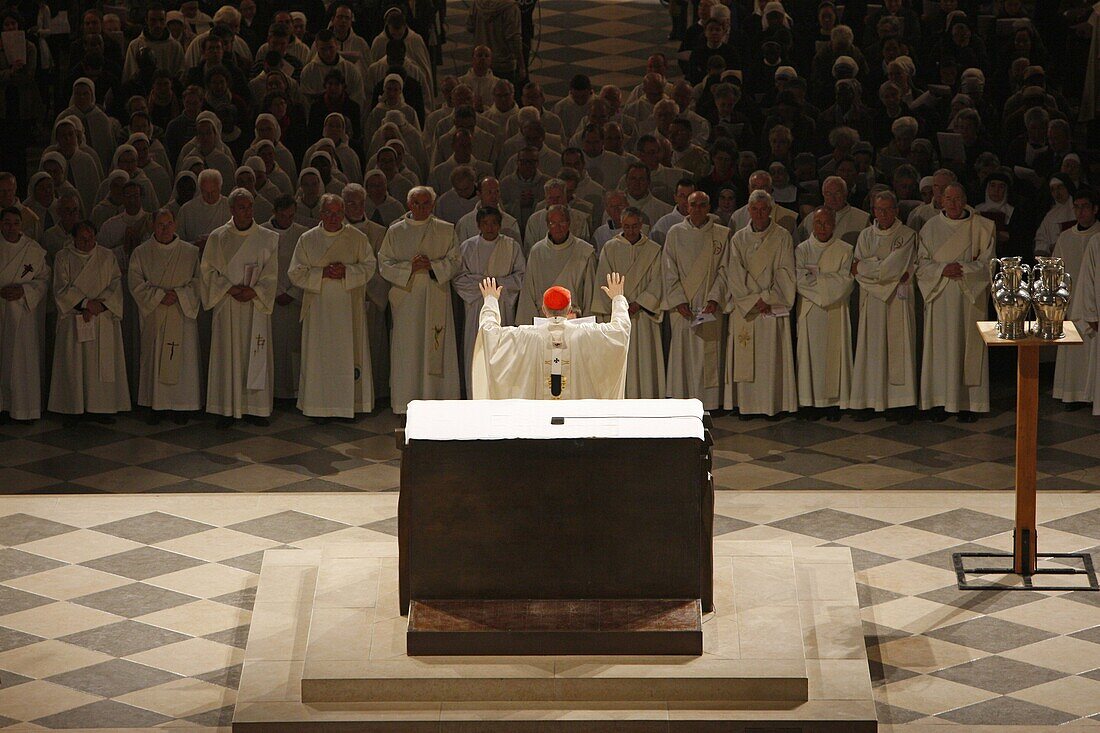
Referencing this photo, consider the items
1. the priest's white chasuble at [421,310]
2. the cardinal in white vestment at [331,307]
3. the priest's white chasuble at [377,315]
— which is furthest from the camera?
the priest's white chasuble at [377,315]

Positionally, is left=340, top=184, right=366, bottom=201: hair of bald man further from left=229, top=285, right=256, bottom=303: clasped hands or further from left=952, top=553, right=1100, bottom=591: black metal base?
left=952, top=553, right=1100, bottom=591: black metal base

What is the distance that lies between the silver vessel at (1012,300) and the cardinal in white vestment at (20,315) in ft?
24.1

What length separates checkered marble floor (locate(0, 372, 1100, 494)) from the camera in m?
12.8

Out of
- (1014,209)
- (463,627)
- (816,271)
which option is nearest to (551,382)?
(463,627)

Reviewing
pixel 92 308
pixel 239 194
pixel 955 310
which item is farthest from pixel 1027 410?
pixel 92 308

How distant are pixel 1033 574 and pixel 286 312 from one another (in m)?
6.53

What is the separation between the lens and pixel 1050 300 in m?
10.4

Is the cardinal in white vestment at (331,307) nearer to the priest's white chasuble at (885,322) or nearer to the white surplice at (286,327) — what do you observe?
the white surplice at (286,327)

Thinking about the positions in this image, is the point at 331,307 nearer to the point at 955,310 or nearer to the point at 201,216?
the point at 201,216

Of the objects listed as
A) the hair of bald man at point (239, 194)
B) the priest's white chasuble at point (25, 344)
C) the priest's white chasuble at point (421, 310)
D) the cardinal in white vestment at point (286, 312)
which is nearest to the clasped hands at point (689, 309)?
the priest's white chasuble at point (421, 310)

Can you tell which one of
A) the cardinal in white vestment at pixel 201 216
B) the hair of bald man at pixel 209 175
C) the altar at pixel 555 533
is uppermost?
the hair of bald man at pixel 209 175

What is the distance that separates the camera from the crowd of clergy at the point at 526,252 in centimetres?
1415

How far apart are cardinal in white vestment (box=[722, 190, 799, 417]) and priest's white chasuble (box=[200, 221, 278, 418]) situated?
3.47 meters

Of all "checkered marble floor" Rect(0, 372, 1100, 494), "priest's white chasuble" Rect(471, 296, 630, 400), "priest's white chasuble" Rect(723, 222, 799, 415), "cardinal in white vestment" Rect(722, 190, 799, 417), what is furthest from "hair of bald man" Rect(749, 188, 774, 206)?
"priest's white chasuble" Rect(471, 296, 630, 400)
